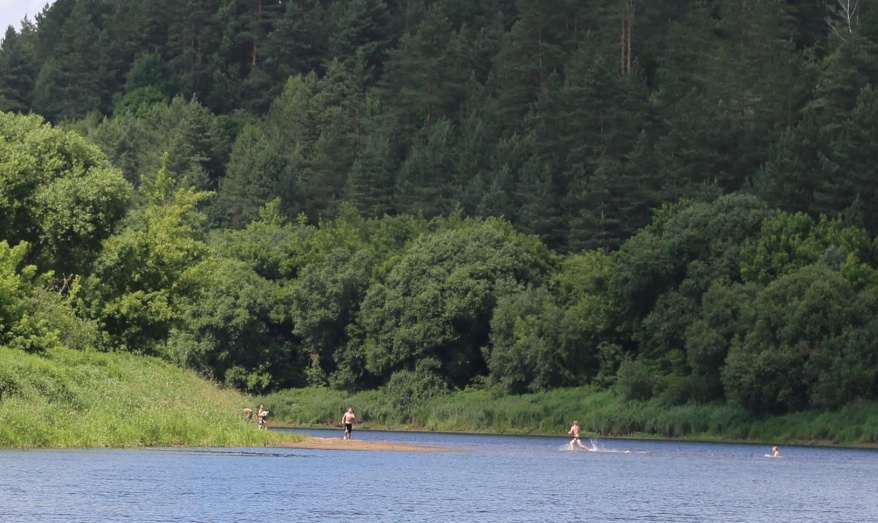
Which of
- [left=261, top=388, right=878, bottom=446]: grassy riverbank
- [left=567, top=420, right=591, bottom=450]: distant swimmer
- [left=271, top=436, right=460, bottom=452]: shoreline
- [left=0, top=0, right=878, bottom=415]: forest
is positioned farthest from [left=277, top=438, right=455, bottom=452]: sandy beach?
[left=261, top=388, right=878, bottom=446]: grassy riverbank

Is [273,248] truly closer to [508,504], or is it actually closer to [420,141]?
[420,141]

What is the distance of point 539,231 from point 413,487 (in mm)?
90490

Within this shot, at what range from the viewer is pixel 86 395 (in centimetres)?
7069

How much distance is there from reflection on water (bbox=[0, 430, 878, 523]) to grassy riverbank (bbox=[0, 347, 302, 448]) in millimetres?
1261

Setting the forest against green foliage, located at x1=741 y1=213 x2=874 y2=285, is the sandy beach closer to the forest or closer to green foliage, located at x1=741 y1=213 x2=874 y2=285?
the forest

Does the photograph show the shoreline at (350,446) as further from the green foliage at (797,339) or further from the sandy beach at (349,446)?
the green foliage at (797,339)

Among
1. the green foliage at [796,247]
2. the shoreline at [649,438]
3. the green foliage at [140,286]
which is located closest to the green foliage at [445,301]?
the shoreline at [649,438]

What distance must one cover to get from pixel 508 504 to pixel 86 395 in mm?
22008

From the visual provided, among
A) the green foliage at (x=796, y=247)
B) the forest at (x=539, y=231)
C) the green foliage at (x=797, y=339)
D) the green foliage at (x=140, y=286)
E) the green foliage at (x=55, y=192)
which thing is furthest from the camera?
the green foliage at (x=796, y=247)

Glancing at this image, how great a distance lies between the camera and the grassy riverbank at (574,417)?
4129 inches

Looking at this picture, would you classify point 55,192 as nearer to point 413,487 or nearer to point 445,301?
point 413,487

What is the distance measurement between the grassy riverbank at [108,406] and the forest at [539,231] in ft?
5.81

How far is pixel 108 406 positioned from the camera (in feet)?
234

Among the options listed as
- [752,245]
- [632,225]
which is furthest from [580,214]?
[752,245]
